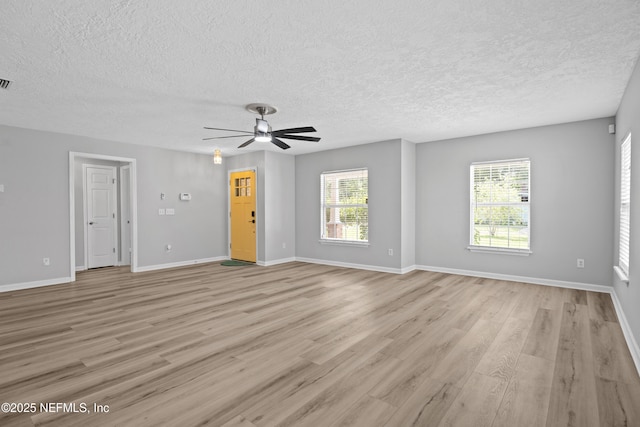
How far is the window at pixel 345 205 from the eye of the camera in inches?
263

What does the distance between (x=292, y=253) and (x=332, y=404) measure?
5806 millimetres

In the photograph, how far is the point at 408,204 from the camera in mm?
6242

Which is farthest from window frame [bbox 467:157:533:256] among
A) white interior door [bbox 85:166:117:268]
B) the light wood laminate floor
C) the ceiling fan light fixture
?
white interior door [bbox 85:166:117:268]

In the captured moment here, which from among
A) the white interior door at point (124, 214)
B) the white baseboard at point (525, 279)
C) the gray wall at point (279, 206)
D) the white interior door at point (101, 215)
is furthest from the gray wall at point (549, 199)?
the white interior door at point (101, 215)

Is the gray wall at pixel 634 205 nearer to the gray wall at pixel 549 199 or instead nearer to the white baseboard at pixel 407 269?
the gray wall at pixel 549 199

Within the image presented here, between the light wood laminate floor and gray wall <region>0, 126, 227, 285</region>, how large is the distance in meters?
0.70

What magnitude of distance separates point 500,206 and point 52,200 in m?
7.38

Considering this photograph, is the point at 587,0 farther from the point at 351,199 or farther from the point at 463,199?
the point at 351,199

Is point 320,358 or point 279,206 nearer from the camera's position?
point 320,358

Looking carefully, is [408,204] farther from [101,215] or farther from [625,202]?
[101,215]

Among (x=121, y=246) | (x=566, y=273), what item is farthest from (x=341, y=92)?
(x=121, y=246)

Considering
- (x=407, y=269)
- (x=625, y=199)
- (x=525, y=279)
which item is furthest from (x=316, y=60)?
(x=525, y=279)

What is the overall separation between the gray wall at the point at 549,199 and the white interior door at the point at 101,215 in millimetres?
6843

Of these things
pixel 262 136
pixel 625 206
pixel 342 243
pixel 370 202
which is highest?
pixel 262 136
